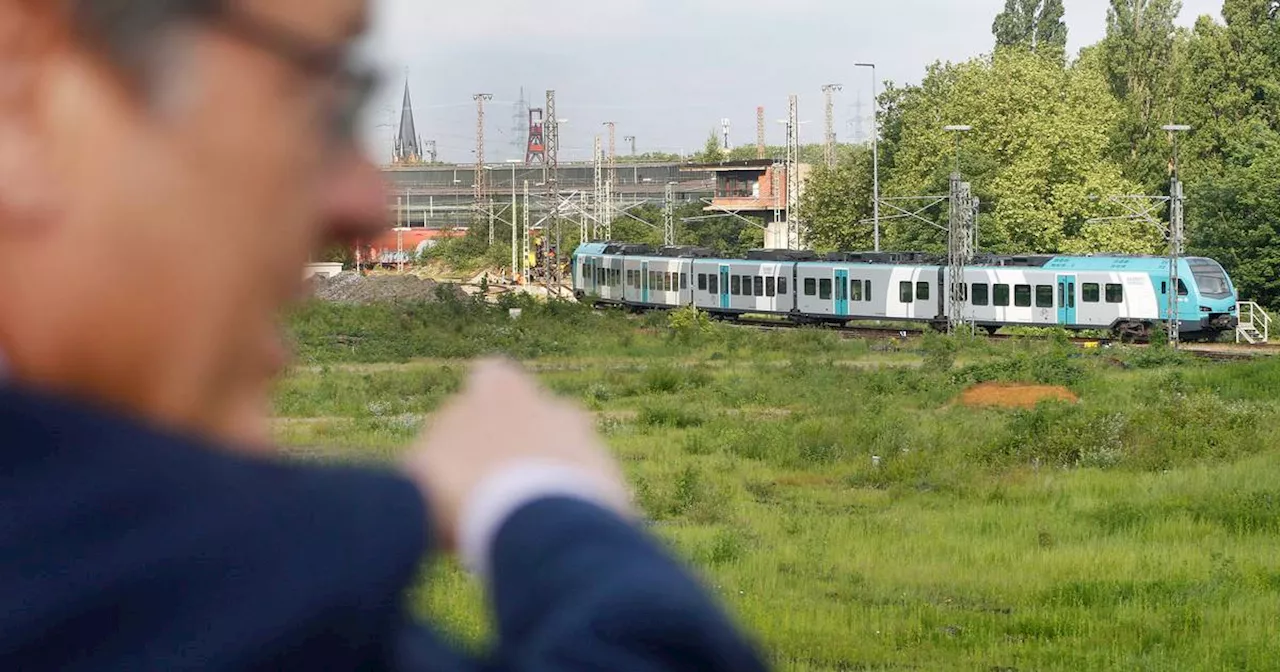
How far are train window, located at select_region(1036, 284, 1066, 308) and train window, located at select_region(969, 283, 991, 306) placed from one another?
1.20m

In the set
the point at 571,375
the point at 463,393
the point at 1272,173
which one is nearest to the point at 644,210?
the point at 1272,173

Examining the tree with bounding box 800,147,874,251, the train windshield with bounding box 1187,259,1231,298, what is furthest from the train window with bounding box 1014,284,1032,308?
the tree with bounding box 800,147,874,251

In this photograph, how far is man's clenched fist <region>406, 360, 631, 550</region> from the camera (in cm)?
66

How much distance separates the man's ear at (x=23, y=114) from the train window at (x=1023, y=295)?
3351 cm

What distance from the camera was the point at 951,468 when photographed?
15.9m

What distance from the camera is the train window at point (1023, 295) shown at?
33056 mm

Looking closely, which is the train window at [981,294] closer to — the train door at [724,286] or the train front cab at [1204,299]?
the train front cab at [1204,299]

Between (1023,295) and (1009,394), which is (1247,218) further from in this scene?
(1009,394)

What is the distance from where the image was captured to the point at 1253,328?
110ft

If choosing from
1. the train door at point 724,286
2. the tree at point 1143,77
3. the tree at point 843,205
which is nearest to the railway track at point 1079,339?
the train door at point 724,286

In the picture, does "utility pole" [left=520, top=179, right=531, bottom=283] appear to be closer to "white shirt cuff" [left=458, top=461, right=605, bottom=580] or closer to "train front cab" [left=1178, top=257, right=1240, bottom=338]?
"white shirt cuff" [left=458, top=461, right=605, bottom=580]

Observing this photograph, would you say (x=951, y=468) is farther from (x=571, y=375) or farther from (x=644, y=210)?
(x=644, y=210)

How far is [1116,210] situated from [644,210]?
19.7 m

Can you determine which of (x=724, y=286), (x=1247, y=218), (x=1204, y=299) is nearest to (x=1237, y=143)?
(x=1247, y=218)
